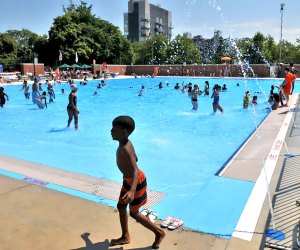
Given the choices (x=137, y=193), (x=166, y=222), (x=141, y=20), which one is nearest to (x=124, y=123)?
(x=137, y=193)

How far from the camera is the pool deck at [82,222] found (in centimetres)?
383

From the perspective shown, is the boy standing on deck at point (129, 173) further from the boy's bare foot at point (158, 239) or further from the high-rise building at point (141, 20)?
the high-rise building at point (141, 20)

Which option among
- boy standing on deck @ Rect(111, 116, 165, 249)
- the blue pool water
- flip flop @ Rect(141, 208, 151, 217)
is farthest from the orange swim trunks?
the blue pool water

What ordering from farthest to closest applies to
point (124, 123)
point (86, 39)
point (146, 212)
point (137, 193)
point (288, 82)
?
1. point (86, 39)
2. point (288, 82)
3. point (146, 212)
4. point (137, 193)
5. point (124, 123)

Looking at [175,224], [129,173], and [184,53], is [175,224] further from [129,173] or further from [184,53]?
[184,53]

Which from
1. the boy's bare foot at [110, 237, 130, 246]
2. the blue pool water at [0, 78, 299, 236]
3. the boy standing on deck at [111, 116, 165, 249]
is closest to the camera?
the boy standing on deck at [111, 116, 165, 249]

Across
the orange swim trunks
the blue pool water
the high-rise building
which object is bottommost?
the blue pool water

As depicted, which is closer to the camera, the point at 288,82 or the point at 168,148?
the point at 168,148

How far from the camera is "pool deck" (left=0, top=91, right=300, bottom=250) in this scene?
3.83 meters

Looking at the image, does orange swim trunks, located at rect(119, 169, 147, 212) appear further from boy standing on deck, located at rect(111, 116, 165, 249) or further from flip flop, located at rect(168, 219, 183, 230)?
flip flop, located at rect(168, 219, 183, 230)

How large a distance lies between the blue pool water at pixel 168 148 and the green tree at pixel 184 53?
46369 millimetres

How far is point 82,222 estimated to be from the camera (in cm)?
439

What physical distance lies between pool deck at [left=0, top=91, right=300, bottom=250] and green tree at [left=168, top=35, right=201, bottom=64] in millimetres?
58910

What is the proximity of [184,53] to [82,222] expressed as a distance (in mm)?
62115
